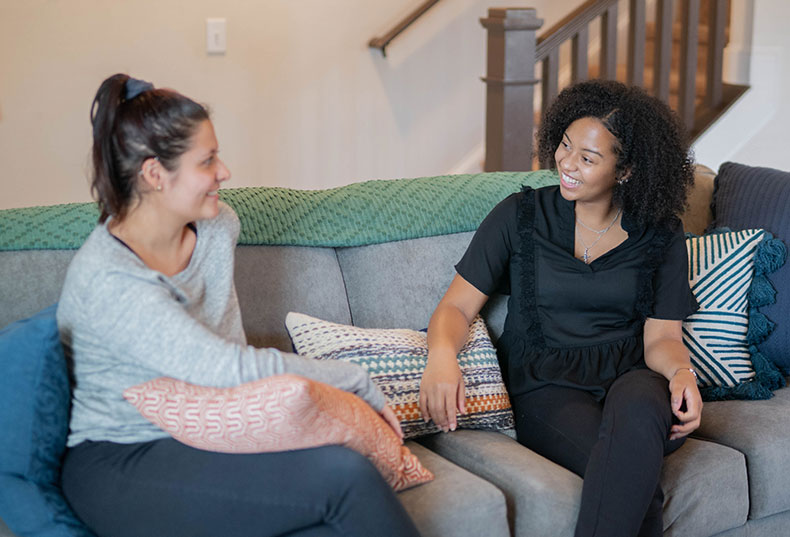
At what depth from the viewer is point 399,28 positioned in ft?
12.8

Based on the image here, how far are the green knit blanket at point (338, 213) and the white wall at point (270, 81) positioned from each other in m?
1.52

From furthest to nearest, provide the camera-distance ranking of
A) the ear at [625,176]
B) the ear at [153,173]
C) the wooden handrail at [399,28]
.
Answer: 1. the wooden handrail at [399,28]
2. the ear at [625,176]
3. the ear at [153,173]

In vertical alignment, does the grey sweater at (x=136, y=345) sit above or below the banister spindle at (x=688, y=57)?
below

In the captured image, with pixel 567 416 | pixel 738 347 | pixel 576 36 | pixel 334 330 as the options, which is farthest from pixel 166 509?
pixel 576 36

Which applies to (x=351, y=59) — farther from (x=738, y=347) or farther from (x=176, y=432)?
(x=176, y=432)

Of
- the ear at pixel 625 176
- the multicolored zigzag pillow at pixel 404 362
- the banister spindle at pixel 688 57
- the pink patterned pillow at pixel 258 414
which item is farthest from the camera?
the banister spindle at pixel 688 57

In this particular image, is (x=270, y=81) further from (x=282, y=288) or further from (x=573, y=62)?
(x=282, y=288)

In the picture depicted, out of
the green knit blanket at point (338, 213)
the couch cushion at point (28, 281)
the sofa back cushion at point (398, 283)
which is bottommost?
the sofa back cushion at point (398, 283)

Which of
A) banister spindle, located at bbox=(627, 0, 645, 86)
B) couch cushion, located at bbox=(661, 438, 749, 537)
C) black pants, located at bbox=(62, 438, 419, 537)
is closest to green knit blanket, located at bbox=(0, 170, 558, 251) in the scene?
black pants, located at bbox=(62, 438, 419, 537)

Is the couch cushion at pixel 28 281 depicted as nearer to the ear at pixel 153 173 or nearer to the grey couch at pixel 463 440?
the grey couch at pixel 463 440

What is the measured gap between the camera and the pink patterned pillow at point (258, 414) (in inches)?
54.0

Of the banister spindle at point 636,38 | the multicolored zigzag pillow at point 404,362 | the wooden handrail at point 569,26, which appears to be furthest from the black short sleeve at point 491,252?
the banister spindle at point 636,38

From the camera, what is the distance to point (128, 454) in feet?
4.77

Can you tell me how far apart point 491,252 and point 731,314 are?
64cm
